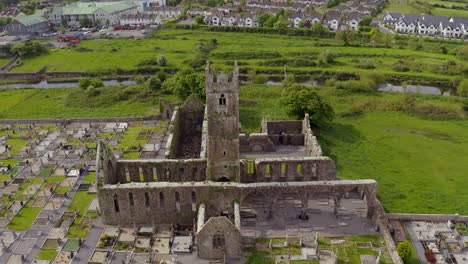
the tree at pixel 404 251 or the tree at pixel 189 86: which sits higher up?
the tree at pixel 189 86

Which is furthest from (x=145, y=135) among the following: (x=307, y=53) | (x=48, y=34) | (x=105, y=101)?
(x=48, y=34)

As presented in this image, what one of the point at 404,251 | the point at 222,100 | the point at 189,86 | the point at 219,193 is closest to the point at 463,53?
the point at 189,86

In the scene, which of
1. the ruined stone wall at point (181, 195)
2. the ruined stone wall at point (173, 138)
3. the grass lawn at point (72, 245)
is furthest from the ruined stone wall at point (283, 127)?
the grass lawn at point (72, 245)

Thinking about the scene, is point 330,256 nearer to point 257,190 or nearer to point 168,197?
point 257,190

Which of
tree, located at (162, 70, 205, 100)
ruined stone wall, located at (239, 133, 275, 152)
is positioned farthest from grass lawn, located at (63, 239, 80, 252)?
tree, located at (162, 70, 205, 100)

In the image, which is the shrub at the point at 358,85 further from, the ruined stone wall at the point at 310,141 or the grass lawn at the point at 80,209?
the grass lawn at the point at 80,209

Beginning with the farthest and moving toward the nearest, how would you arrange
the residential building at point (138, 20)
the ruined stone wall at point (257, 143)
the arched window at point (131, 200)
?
the residential building at point (138, 20) < the ruined stone wall at point (257, 143) < the arched window at point (131, 200)
